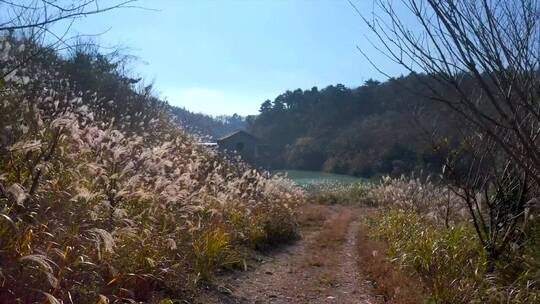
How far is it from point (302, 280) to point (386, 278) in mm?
1272

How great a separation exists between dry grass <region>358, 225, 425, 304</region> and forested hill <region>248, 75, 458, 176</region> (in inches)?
1100

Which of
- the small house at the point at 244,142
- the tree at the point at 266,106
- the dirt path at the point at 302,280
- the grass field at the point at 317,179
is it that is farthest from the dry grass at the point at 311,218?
the tree at the point at 266,106

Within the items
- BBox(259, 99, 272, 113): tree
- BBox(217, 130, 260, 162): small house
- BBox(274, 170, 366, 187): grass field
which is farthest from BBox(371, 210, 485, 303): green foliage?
BBox(259, 99, 272, 113): tree

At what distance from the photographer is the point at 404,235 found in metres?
8.45

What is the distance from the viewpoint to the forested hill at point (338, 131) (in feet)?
133

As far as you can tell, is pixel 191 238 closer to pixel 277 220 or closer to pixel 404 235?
pixel 404 235

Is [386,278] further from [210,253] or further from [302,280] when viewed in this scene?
[210,253]

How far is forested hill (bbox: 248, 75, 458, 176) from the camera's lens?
4053cm

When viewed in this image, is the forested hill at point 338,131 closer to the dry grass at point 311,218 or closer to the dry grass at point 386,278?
the dry grass at point 311,218

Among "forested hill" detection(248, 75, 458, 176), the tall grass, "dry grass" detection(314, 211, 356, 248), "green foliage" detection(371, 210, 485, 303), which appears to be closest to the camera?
the tall grass

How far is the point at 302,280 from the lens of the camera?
707cm

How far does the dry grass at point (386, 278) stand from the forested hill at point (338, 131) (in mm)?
27937

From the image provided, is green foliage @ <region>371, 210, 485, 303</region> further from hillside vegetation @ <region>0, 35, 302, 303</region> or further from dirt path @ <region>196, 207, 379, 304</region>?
hillside vegetation @ <region>0, 35, 302, 303</region>

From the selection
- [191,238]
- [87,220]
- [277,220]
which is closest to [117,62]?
[277,220]
